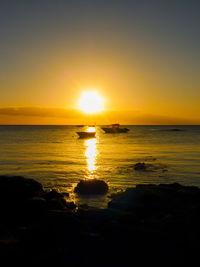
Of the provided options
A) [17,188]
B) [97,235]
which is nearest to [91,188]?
[17,188]

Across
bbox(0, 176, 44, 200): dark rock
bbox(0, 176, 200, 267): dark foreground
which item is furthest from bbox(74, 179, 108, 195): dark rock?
bbox(0, 176, 200, 267): dark foreground

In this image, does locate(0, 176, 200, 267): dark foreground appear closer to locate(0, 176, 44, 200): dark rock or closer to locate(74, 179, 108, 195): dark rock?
locate(0, 176, 44, 200): dark rock

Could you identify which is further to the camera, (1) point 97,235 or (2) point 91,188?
(2) point 91,188

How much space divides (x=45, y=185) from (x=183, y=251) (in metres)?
17.9

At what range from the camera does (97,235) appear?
35.6 ft

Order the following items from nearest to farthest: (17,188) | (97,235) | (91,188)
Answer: (97,235) < (17,188) < (91,188)

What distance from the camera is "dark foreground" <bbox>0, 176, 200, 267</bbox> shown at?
913cm

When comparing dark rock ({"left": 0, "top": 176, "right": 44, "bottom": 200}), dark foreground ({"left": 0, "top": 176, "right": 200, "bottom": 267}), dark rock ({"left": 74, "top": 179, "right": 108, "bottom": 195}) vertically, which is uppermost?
dark rock ({"left": 0, "top": 176, "right": 44, "bottom": 200})

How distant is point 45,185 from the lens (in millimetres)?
25250

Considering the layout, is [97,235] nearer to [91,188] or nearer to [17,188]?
[17,188]

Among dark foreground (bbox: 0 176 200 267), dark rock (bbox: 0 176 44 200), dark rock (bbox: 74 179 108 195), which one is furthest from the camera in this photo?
dark rock (bbox: 74 179 108 195)

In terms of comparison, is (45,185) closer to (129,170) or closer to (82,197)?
(82,197)

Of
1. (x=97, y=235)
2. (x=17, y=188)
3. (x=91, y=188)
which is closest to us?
(x=97, y=235)

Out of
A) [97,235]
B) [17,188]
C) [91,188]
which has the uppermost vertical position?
[17,188]
